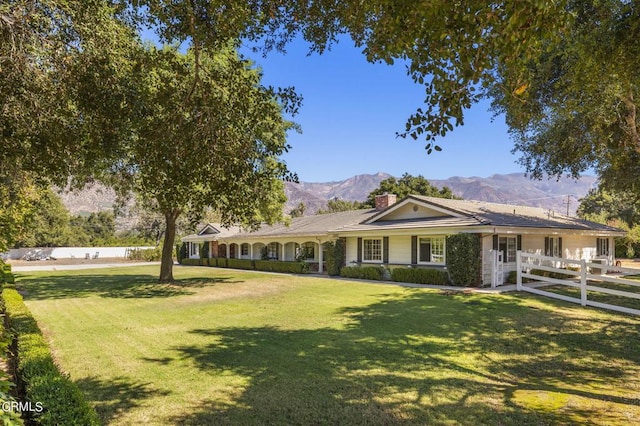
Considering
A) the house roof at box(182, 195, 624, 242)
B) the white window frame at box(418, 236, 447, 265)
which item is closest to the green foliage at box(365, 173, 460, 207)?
the house roof at box(182, 195, 624, 242)

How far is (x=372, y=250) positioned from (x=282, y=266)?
8232 mm

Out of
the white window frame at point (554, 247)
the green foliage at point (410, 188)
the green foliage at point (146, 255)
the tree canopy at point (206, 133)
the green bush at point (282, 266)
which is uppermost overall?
the green foliage at point (410, 188)

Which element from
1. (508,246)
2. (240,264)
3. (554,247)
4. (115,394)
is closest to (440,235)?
(508,246)

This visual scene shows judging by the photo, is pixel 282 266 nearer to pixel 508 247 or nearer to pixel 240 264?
pixel 240 264

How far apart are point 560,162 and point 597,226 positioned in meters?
15.4

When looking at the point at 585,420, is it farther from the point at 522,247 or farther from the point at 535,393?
the point at 522,247

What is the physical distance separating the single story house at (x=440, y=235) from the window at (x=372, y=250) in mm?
59

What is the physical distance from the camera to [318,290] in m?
17.7

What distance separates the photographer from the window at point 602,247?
1120 inches

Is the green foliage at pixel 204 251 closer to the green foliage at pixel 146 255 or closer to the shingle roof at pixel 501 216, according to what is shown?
the green foliage at pixel 146 255

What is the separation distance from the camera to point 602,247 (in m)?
29.0

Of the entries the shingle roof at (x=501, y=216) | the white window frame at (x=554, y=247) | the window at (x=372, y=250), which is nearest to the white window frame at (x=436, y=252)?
the shingle roof at (x=501, y=216)

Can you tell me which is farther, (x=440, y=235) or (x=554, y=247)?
(x=554, y=247)

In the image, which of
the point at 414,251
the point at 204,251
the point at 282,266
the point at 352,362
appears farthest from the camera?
the point at 204,251
